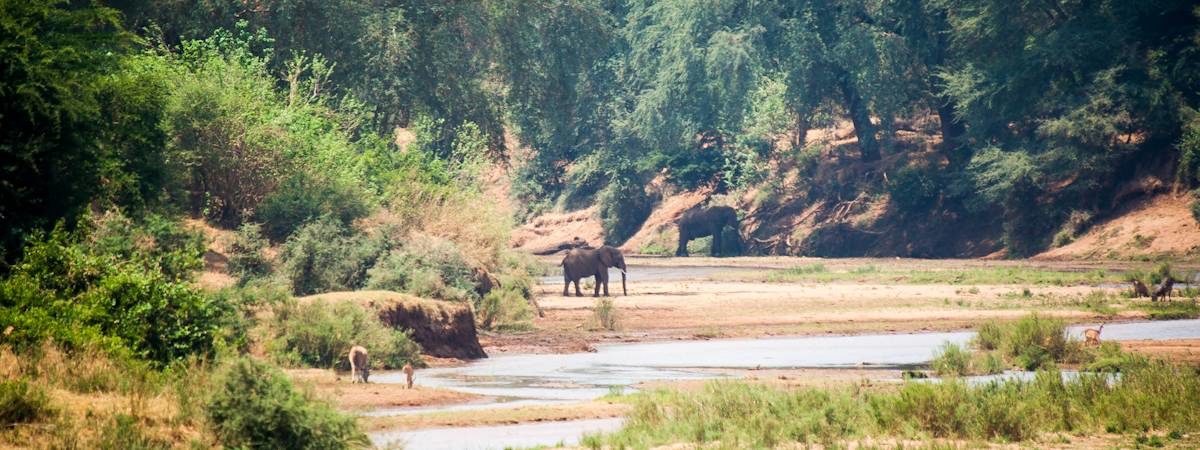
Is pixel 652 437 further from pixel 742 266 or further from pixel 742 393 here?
pixel 742 266

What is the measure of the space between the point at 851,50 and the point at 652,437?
50.0 metres

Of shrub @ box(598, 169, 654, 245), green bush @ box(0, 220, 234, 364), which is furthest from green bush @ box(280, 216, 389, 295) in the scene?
shrub @ box(598, 169, 654, 245)

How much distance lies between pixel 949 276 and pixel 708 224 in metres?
23.0

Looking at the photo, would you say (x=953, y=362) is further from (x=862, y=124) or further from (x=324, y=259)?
(x=862, y=124)

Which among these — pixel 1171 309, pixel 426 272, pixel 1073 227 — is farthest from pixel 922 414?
pixel 1073 227

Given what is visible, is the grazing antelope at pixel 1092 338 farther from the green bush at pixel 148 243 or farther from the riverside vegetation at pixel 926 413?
the green bush at pixel 148 243

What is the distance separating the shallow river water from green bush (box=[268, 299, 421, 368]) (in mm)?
672

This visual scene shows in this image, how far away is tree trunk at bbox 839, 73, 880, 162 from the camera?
227 ft

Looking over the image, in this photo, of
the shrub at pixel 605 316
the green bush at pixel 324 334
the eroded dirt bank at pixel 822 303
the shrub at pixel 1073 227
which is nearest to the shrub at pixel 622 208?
the eroded dirt bank at pixel 822 303

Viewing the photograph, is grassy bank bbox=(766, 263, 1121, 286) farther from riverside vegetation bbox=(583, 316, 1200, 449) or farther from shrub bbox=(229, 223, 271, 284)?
riverside vegetation bbox=(583, 316, 1200, 449)

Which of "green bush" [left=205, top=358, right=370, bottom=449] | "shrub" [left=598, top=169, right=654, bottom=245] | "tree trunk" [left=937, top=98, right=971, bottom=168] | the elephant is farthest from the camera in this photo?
"shrub" [left=598, top=169, right=654, bottom=245]

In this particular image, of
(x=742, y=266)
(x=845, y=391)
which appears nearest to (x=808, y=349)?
(x=845, y=391)

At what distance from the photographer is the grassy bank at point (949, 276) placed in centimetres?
4356

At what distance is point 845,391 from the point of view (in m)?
18.5
